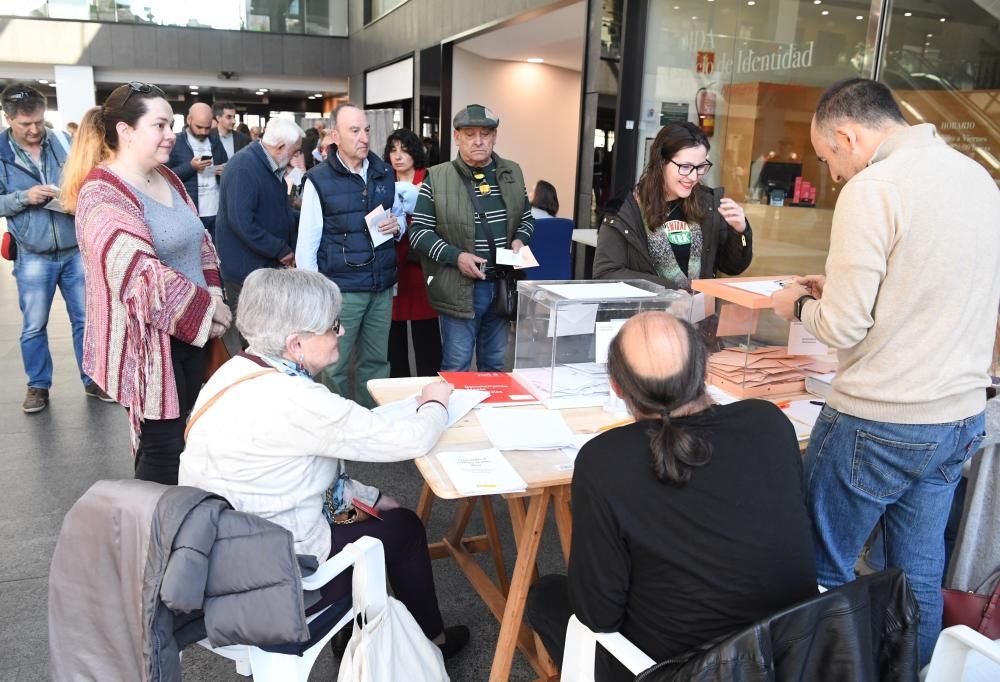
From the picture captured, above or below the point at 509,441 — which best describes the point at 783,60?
above

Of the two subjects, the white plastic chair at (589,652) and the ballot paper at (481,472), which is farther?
the ballot paper at (481,472)

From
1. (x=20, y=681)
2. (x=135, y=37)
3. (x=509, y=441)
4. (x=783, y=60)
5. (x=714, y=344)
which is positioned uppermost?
(x=135, y=37)

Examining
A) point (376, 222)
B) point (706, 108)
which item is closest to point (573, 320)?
point (376, 222)

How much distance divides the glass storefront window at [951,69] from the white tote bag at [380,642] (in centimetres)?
359

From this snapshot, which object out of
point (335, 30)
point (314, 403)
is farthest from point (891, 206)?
point (335, 30)

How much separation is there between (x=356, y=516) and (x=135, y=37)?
15.7 m

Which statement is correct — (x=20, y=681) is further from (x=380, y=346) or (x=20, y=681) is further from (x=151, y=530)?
(x=380, y=346)

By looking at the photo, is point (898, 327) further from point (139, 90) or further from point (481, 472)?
point (139, 90)

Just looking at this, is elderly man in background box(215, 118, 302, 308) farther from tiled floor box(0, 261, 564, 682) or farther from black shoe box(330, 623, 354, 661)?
black shoe box(330, 623, 354, 661)

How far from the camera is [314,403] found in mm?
1696

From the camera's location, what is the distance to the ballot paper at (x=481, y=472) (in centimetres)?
171

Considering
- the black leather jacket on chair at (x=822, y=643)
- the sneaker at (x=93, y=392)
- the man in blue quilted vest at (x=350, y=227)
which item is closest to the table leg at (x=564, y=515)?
the black leather jacket on chair at (x=822, y=643)

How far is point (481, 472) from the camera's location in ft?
5.91

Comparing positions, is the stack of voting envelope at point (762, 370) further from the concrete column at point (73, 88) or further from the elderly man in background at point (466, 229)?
the concrete column at point (73, 88)
